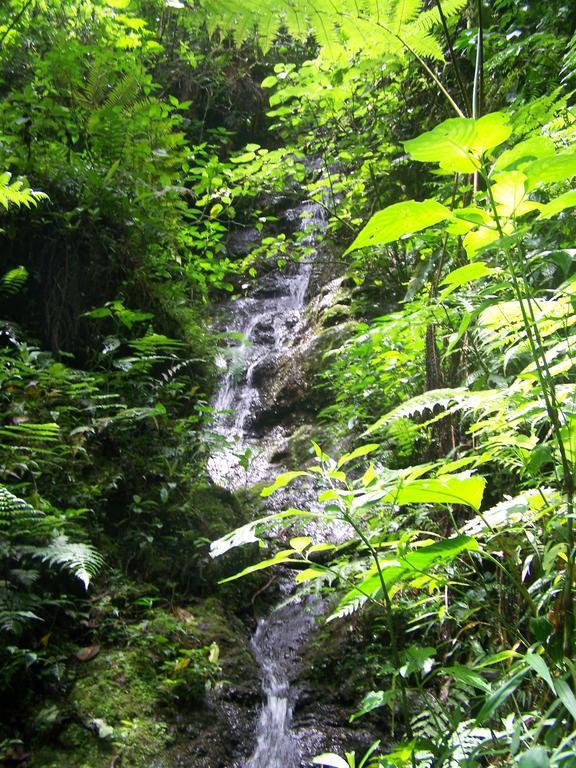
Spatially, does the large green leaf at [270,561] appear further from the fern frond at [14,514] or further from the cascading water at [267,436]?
the fern frond at [14,514]

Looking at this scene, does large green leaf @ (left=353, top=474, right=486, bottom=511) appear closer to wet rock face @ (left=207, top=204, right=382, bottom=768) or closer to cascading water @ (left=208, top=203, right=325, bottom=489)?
wet rock face @ (left=207, top=204, right=382, bottom=768)

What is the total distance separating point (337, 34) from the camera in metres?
2.15

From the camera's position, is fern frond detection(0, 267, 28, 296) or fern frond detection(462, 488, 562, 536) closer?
fern frond detection(462, 488, 562, 536)

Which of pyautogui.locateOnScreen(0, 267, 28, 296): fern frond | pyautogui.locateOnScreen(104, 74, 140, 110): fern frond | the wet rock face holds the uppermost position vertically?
pyautogui.locateOnScreen(104, 74, 140, 110): fern frond

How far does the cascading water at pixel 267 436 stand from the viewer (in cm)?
310

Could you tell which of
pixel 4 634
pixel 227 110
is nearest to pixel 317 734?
pixel 4 634

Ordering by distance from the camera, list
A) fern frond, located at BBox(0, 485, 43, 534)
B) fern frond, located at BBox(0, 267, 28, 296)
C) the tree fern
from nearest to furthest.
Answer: the tree fern → fern frond, located at BBox(0, 485, 43, 534) → fern frond, located at BBox(0, 267, 28, 296)

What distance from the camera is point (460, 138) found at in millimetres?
948

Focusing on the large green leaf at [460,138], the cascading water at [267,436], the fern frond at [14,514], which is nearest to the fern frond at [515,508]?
the large green leaf at [460,138]

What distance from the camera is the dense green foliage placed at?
3.47ft

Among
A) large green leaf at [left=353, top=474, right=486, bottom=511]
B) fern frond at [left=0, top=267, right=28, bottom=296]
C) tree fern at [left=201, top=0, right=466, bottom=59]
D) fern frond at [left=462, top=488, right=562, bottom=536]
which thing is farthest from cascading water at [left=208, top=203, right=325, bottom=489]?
large green leaf at [left=353, top=474, right=486, bottom=511]

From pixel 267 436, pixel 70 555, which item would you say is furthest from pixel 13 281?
pixel 267 436

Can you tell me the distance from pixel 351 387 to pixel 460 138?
Answer: 12.5 feet

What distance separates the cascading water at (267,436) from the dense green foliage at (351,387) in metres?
0.36
